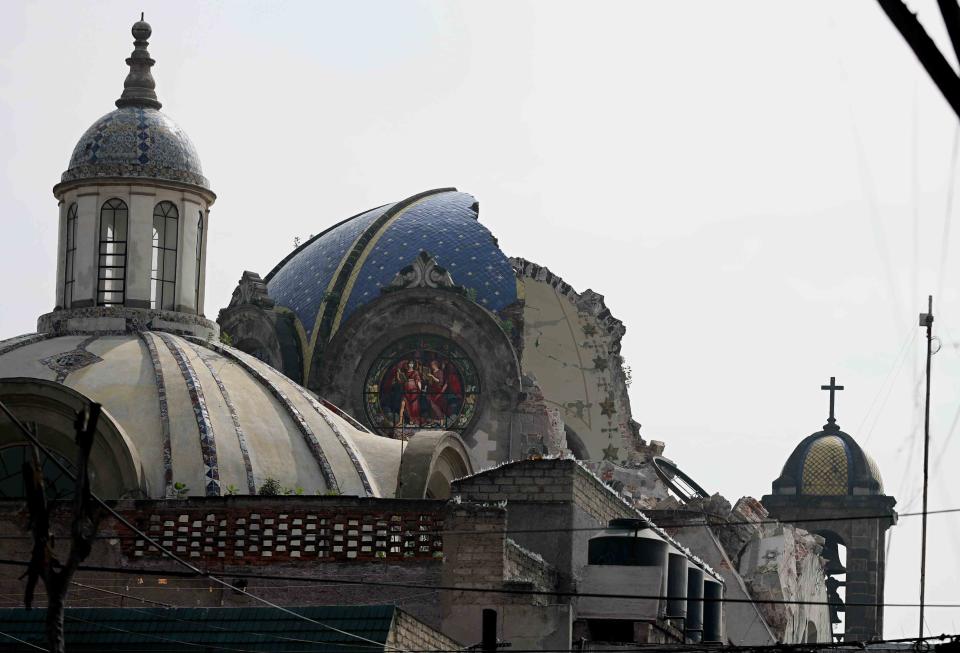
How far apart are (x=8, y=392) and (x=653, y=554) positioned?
360 inches

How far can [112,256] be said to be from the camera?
44219 mm

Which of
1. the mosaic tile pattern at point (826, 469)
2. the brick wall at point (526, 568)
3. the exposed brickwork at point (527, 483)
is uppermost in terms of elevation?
the mosaic tile pattern at point (826, 469)

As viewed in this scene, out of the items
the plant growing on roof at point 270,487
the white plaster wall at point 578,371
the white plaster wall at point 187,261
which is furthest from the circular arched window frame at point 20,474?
the white plaster wall at point 578,371

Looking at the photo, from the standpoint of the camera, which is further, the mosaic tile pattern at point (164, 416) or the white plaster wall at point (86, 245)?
the white plaster wall at point (86, 245)

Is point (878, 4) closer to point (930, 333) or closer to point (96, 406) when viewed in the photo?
point (96, 406)

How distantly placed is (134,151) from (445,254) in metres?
11.2

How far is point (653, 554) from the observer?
120 ft

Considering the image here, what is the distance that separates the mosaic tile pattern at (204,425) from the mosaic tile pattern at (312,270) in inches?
477

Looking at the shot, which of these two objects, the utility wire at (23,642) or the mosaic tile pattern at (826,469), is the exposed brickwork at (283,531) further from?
the mosaic tile pattern at (826,469)

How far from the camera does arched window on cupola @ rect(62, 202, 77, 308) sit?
44188mm

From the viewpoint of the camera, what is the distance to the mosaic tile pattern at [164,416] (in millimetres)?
38812

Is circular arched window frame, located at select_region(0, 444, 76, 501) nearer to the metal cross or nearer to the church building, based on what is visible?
the church building

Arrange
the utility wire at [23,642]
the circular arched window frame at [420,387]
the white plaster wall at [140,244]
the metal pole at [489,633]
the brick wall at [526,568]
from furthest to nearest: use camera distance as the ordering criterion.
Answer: the circular arched window frame at [420,387]
the white plaster wall at [140,244]
the brick wall at [526,568]
the metal pole at [489,633]
the utility wire at [23,642]

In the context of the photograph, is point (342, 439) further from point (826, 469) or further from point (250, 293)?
point (826, 469)
